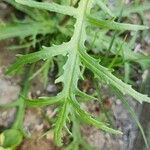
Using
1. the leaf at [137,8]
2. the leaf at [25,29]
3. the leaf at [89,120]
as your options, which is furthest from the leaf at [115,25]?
the leaf at [137,8]

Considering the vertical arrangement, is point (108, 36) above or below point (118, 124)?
above

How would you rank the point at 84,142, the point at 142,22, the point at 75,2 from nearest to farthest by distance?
the point at 75,2 → the point at 84,142 → the point at 142,22

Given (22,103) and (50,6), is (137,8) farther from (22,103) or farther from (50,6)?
(50,6)

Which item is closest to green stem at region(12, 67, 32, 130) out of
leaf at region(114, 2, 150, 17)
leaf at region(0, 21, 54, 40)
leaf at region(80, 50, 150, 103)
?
leaf at region(0, 21, 54, 40)

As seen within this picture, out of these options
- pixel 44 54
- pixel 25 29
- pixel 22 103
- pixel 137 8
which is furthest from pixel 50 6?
pixel 137 8

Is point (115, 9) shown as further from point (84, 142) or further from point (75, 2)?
point (84, 142)

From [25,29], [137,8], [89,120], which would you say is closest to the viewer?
[89,120]

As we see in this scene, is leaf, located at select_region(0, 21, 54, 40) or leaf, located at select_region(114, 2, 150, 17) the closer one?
leaf, located at select_region(0, 21, 54, 40)

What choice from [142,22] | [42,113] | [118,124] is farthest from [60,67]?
[142,22]

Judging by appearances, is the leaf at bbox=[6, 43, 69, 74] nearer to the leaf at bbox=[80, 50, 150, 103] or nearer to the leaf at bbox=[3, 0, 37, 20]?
the leaf at bbox=[80, 50, 150, 103]

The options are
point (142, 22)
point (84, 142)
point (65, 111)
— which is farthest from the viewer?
point (142, 22)

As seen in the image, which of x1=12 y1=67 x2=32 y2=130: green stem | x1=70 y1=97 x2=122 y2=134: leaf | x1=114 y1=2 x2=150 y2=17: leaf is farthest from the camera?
x1=114 y1=2 x2=150 y2=17: leaf
